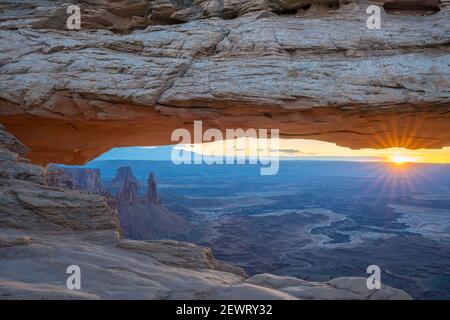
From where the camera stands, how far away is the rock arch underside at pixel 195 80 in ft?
35.9

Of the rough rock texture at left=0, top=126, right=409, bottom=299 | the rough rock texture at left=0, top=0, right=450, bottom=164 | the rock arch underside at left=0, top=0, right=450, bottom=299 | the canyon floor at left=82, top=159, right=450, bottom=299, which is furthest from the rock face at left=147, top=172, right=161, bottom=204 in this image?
the rough rock texture at left=0, top=126, right=409, bottom=299

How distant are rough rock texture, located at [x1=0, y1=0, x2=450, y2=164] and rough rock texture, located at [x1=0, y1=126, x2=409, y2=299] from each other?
320 cm

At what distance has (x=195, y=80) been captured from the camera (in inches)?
501

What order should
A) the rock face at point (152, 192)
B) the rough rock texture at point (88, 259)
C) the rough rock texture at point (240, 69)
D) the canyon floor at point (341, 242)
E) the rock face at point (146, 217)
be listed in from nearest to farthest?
the rough rock texture at point (88, 259) < the rough rock texture at point (240, 69) < the canyon floor at point (341, 242) < the rock face at point (146, 217) < the rock face at point (152, 192)

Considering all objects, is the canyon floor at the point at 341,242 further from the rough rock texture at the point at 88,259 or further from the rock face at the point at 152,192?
the rough rock texture at the point at 88,259

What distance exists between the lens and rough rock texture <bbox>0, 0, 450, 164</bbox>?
12039 mm

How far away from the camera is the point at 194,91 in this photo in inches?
493

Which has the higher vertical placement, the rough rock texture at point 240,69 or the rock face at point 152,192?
the rough rock texture at point 240,69

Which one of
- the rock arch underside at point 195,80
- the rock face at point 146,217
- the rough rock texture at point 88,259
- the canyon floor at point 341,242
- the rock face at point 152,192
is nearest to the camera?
the rough rock texture at point 88,259

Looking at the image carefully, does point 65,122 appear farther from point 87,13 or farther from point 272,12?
point 272,12

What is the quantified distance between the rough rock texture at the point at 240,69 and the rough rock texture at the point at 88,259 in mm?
3199

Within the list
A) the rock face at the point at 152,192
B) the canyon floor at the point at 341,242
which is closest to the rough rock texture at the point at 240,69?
the canyon floor at the point at 341,242

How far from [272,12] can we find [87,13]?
26.4 feet

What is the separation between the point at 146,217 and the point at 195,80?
6892 cm
